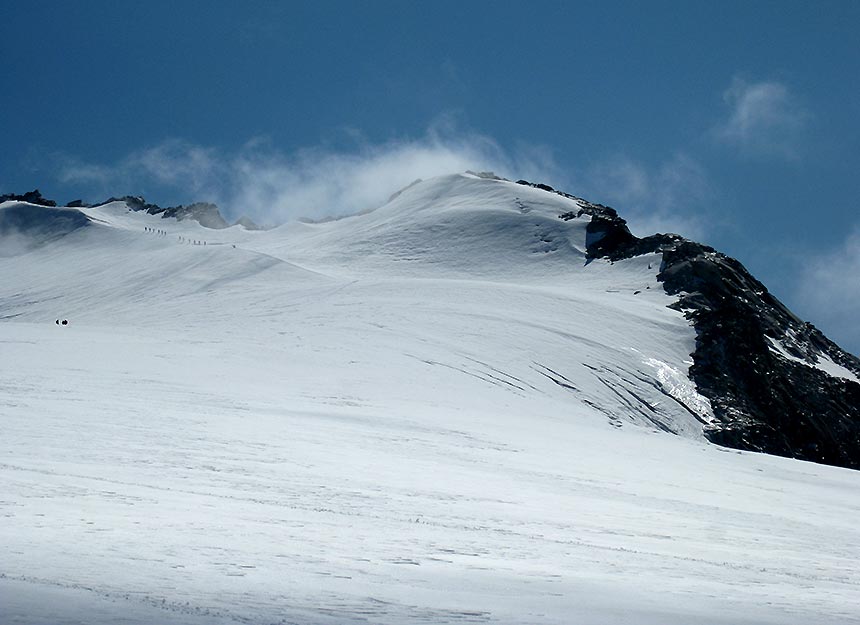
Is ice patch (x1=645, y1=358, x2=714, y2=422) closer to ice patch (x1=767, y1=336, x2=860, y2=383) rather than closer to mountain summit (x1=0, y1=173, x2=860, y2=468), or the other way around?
mountain summit (x1=0, y1=173, x2=860, y2=468)

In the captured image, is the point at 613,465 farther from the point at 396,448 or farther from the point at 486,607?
the point at 486,607

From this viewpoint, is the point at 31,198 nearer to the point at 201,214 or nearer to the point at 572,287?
the point at 201,214

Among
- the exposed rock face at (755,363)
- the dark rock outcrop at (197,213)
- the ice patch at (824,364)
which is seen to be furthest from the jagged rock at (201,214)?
the ice patch at (824,364)

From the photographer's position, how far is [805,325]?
6378 centimetres

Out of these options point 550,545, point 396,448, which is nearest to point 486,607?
point 550,545

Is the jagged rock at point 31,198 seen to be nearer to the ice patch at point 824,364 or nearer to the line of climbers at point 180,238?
the line of climbers at point 180,238

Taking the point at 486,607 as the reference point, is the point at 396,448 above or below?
above

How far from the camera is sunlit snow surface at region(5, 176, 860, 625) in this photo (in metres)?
7.96

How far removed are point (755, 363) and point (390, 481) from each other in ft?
124

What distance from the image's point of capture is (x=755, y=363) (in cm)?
4747

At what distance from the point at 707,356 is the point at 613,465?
92.9 feet

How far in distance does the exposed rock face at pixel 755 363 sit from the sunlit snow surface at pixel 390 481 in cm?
199

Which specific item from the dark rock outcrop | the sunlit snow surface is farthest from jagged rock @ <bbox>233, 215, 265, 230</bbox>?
the sunlit snow surface

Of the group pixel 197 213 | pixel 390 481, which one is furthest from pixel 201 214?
pixel 390 481
